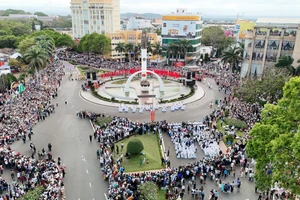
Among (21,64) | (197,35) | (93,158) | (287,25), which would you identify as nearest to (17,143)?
(93,158)

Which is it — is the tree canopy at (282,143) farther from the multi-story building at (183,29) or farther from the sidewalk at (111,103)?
the multi-story building at (183,29)

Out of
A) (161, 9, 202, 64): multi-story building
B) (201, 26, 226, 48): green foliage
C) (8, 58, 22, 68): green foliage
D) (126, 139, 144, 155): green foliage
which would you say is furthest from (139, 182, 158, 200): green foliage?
(201, 26, 226, 48): green foliage

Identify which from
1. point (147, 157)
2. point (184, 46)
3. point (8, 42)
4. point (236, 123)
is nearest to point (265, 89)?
point (236, 123)

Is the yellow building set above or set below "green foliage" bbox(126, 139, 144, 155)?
above

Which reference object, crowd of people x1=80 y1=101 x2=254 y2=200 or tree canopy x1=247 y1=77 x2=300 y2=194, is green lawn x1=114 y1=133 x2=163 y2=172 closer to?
crowd of people x1=80 y1=101 x2=254 y2=200

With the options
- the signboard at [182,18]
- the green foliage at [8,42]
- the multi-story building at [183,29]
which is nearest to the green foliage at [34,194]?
the multi-story building at [183,29]

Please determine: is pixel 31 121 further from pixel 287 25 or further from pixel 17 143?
pixel 287 25

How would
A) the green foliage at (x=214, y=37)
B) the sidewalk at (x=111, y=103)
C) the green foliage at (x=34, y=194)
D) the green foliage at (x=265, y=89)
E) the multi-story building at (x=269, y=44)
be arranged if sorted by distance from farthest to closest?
the green foliage at (x=214, y=37) < the multi-story building at (x=269, y=44) < the sidewalk at (x=111, y=103) < the green foliage at (x=265, y=89) < the green foliage at (x=34, y=194)
